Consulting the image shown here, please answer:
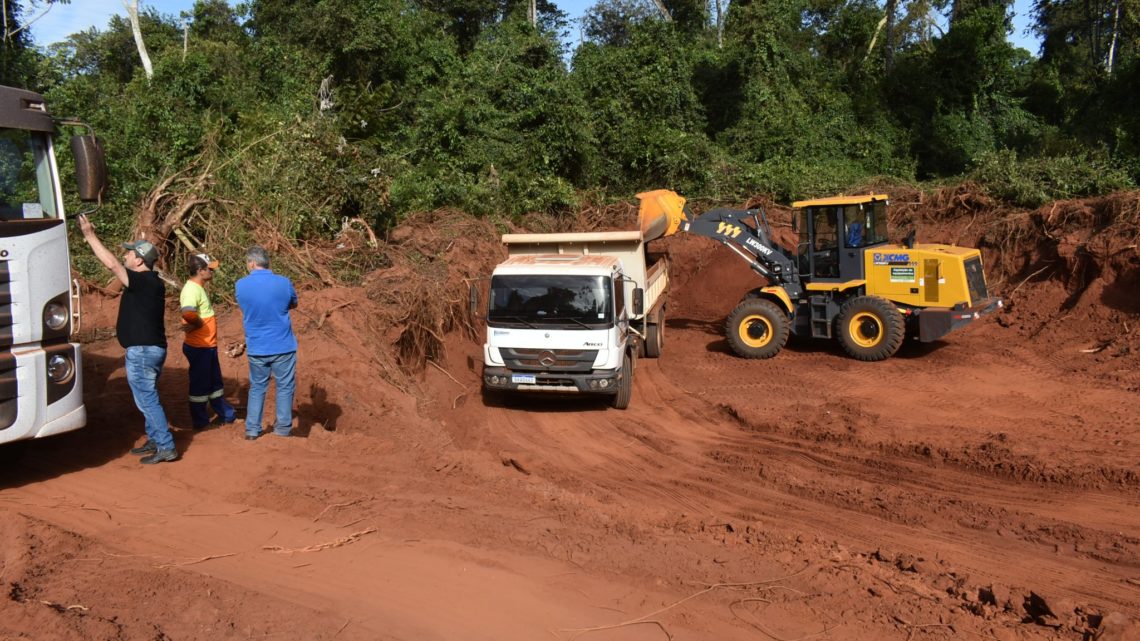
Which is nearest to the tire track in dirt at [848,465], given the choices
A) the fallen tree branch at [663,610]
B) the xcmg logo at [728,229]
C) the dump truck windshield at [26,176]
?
the fallen tree branch at [663,610]

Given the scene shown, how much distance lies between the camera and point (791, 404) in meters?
11.6

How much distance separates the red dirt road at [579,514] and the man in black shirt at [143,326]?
1.60ft

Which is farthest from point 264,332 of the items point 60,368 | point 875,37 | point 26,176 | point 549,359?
point 875,37

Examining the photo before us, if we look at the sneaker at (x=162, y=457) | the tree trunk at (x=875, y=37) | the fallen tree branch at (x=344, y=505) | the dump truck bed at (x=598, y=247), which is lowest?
the fallen tree branch at (x=344, y=505)

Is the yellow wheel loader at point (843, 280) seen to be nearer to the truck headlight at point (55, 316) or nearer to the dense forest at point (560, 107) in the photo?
the dense forest at point (560, 107)

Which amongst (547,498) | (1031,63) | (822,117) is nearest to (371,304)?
(547,498)

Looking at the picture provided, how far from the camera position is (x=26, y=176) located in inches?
251

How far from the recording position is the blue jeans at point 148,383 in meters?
6.71

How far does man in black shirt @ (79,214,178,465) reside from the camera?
6664 millimetres

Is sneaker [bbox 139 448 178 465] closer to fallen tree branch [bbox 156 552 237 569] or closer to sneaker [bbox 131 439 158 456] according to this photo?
sneaker [bbox 131 439 158 456]

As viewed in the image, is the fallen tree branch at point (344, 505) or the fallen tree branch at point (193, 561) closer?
the fallen tree branch at point (193, 561)

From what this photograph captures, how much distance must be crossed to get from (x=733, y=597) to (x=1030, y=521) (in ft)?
11.9

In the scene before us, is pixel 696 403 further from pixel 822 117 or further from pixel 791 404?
pixel 822 117

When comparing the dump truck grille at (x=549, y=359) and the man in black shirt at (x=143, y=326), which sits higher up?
the man in black shirt at (x=143, y=326)
